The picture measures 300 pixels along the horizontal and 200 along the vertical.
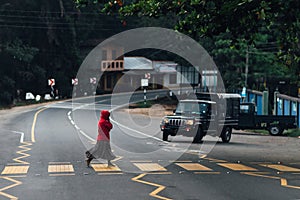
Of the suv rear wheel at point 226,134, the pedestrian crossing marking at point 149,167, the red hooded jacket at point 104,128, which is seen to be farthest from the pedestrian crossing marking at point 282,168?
the suv rear wheel at point 226,134

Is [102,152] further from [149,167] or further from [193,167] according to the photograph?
[193,167]

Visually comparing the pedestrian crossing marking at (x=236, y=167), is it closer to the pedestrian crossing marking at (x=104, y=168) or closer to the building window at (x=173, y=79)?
the pedestrian crossing marking at (x=104, y=168)

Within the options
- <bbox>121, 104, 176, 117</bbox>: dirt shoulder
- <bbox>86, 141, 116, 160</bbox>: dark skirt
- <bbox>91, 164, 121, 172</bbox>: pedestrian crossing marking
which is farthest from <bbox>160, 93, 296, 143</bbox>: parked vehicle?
<bbox>121, 104, 176, 117</bbox>: dirt shoulder

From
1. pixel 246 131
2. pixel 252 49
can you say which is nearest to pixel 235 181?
pixel 246 131

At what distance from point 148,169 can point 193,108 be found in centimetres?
1109

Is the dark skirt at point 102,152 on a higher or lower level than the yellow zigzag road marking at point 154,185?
higher

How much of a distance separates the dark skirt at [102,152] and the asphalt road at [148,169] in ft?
1.21

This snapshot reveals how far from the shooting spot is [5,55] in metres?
70.4

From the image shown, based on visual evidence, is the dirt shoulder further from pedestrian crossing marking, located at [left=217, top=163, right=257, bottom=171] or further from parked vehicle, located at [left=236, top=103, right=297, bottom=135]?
pedestrian crossing marking, located at [left=217, top=163, right=257, bottom=171]

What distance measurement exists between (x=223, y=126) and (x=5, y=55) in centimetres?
4715

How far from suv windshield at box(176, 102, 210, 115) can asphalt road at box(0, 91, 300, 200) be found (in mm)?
1620

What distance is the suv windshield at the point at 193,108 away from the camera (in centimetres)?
2816

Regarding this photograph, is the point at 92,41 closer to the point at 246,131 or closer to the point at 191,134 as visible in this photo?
the point at 246,131

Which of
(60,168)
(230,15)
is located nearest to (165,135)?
(230,15)
